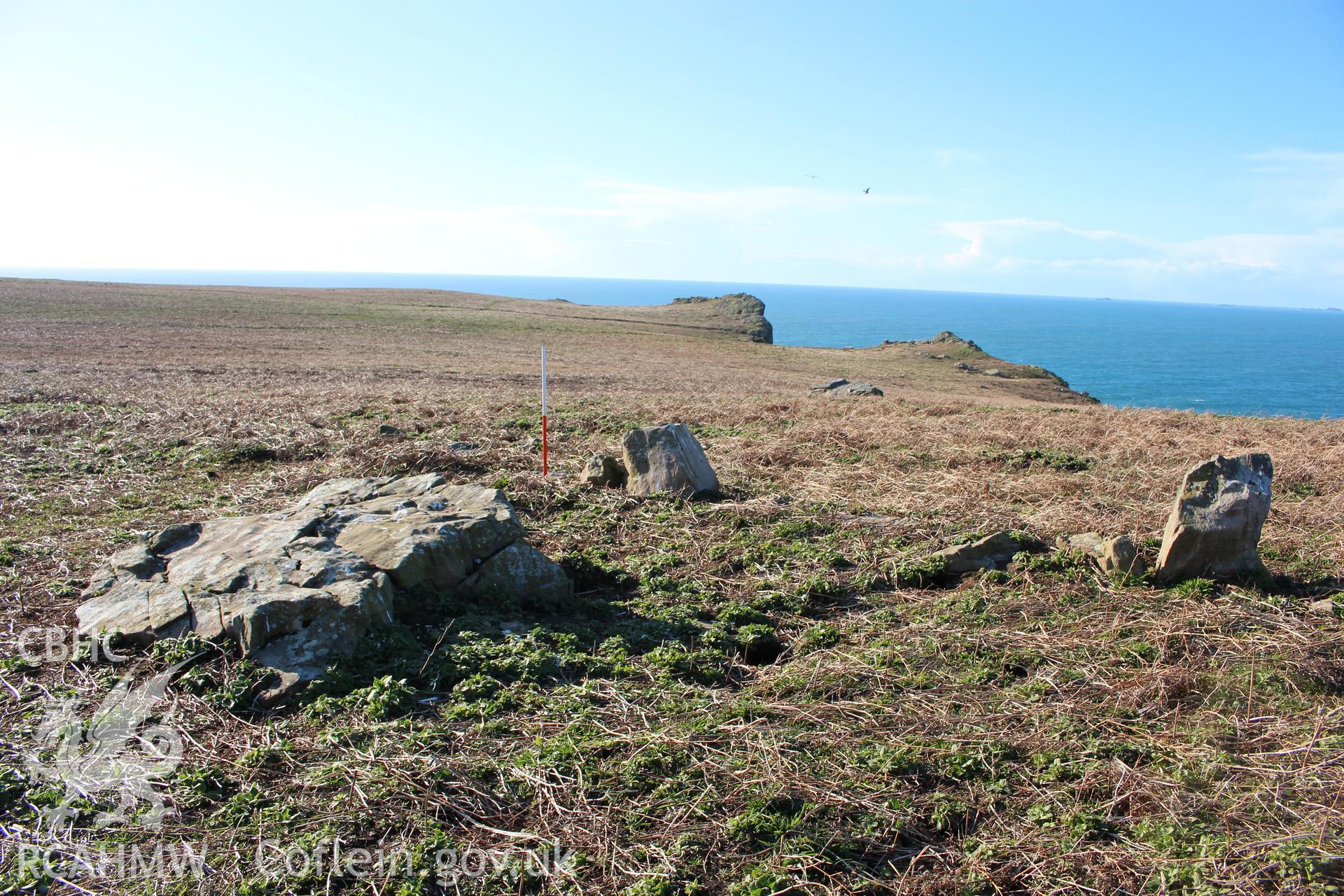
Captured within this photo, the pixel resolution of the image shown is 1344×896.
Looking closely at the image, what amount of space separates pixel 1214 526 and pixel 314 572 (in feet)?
21.9

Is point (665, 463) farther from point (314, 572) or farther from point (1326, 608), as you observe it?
point (1326, 608)

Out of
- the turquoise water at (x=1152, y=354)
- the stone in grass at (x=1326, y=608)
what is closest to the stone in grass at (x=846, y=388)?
the turquoise water at (x=1152, y=354)

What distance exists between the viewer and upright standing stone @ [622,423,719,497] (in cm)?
885

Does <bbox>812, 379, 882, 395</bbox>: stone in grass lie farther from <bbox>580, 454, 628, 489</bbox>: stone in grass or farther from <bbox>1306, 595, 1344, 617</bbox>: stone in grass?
<bbox>1306, 595, 1344, 617</bbox>: stone in grass

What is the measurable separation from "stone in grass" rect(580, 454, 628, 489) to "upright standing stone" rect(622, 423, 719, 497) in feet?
0.81

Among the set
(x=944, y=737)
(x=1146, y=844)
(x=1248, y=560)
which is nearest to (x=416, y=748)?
(x=944, y=737)

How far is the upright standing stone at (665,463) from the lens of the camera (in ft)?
29.0

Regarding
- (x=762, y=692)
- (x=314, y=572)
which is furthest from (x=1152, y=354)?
(x=314, y=572)

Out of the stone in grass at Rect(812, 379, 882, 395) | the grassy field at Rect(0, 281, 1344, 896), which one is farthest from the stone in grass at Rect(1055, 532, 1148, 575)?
the stone in grass at Rect(812, 379, 882, 395)

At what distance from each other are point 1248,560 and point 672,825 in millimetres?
5402

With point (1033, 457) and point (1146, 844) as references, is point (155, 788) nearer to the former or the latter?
point (1146, 844)

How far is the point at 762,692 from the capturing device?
193 inches

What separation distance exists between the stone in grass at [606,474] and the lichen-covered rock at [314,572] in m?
2.41

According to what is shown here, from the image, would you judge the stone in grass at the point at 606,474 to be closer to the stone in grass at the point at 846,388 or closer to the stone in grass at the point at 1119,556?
the stone in grass at the point at 1119,556
